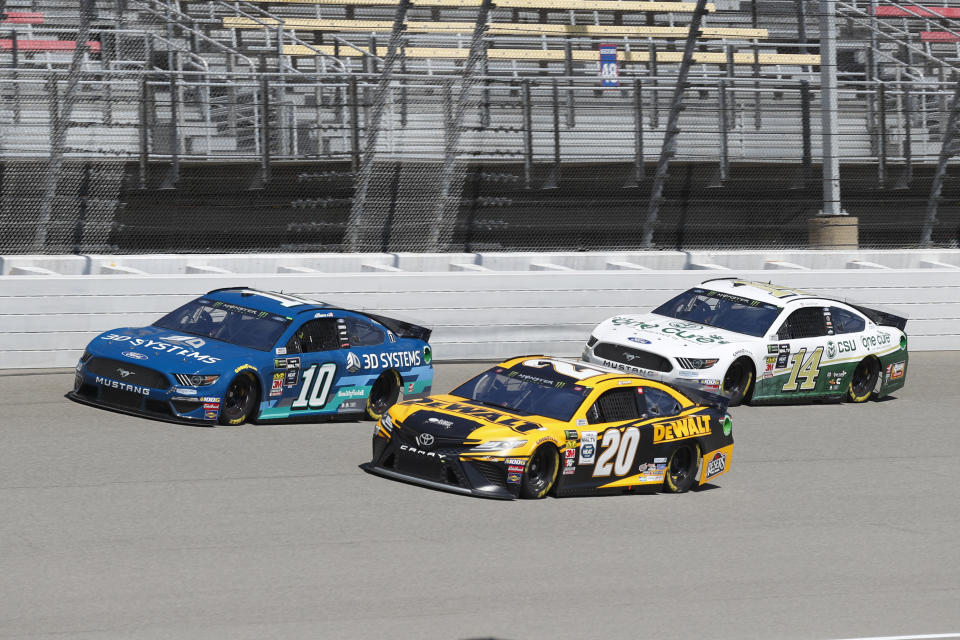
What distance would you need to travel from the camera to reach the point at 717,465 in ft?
35.8

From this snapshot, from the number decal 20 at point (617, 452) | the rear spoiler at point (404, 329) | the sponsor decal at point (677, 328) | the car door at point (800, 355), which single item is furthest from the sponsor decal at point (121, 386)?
the car door at point (800, 355)

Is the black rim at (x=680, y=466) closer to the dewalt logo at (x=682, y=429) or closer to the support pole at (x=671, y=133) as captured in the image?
the dewalt logo at (x=682, y=429)

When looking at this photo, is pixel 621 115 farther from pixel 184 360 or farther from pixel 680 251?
pixel 184 360

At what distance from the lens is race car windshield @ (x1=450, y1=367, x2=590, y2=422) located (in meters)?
10.2

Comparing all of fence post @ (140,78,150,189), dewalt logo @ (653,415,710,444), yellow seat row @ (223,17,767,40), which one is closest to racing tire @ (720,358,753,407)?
dewalt logo @ (653,415,710,444)

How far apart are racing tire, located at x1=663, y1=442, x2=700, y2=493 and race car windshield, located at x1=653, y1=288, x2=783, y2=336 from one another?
12.6 feet

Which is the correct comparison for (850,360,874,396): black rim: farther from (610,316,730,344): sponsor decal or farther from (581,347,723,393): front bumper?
(581,347,723,393): front bumper

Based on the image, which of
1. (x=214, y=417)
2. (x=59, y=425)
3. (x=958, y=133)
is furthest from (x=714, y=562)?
(x=958, y=133)

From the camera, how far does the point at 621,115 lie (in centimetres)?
1711

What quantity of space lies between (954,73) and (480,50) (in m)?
8.28

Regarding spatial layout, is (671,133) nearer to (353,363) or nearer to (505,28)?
(505,28)

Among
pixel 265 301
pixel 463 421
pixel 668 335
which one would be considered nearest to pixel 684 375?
pixel 668 335

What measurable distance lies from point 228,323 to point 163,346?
839 mm

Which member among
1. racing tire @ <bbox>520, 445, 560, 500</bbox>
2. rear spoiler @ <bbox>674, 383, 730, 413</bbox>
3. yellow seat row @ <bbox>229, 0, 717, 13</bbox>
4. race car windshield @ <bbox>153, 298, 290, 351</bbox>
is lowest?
racing tire @ <bbox>520, 445, 560, 500</bbox>
